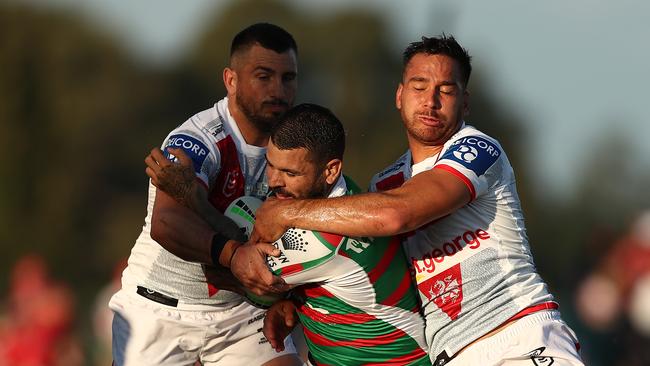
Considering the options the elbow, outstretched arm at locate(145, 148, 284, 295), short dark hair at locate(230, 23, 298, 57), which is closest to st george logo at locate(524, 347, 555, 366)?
the elbow

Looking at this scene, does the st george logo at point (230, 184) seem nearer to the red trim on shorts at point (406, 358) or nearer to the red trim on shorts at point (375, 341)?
the red trim on shorts at point (375, 341)

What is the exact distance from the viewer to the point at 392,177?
7.11 m

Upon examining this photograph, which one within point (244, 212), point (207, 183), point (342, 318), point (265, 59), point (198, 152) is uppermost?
point (265, 59)

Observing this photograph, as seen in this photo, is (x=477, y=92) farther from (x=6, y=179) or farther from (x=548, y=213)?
(x=6, y=179)

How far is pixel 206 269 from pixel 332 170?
1.59 meters

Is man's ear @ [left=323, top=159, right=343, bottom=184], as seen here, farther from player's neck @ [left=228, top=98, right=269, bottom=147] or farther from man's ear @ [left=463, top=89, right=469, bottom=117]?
player's neck @ [left=228, top=98, right=269, bottom=147]

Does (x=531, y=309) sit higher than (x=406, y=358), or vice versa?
(x=531, y=309)

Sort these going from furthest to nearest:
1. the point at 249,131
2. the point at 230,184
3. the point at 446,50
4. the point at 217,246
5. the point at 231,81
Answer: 1. the point at 231,81
2. the point at 249,131
3. the point at 230,184
4. the point at 217,246
5. the point at 446,50

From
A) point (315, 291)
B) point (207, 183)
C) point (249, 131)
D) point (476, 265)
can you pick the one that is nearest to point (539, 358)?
point (476, 265)

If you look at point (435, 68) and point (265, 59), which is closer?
point (435, 68)

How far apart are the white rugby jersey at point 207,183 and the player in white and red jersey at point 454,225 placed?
4.24ft

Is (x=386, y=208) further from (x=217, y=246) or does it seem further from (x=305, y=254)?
(x=217, y=246)

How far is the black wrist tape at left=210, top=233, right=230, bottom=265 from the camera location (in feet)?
23.2

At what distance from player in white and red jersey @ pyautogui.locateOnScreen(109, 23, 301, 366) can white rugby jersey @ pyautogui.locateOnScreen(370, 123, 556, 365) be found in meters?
1.69
